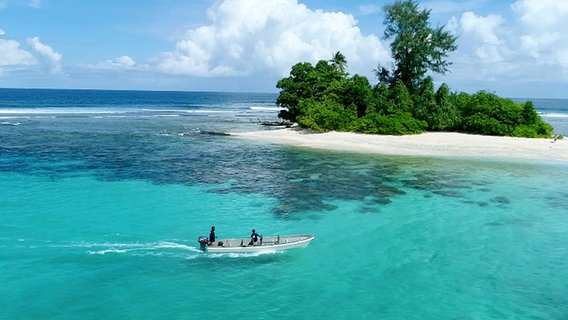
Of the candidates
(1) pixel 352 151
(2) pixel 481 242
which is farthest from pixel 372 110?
(2) pixel 481 242

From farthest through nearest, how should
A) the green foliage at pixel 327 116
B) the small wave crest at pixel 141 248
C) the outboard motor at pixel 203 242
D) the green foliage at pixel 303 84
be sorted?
the green foliage at pixel 303 84 → the green foliage at pixel 327 116 → the small wave crest at pixel 141 248 → the outboard motor at pixel 203 242

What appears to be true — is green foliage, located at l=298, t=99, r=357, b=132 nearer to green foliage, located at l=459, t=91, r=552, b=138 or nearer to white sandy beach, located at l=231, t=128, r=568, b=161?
white sandy beach, located at l=231, t=128, r=568, b=161

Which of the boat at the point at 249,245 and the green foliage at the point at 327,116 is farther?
the green foliage at the point at 327,116

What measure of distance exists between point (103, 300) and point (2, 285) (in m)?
4.93

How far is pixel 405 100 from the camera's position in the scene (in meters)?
67.4

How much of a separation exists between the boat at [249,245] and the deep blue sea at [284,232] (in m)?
0.41

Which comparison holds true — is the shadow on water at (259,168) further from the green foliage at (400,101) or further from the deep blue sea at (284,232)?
the green foliage at (400,101)

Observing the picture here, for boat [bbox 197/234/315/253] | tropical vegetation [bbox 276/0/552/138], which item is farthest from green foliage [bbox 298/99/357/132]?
boat [bbox 197/234/315/253]

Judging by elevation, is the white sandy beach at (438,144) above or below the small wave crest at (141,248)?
above

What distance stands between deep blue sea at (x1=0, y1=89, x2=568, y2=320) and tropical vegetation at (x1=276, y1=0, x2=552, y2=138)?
1695 centimetres

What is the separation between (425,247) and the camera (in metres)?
24.0

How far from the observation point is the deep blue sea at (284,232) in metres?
17.6

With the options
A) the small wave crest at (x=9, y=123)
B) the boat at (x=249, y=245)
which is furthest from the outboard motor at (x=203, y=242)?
the small wave crest at (x=9, y=123)

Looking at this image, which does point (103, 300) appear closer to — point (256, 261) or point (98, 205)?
point (256, 261)
